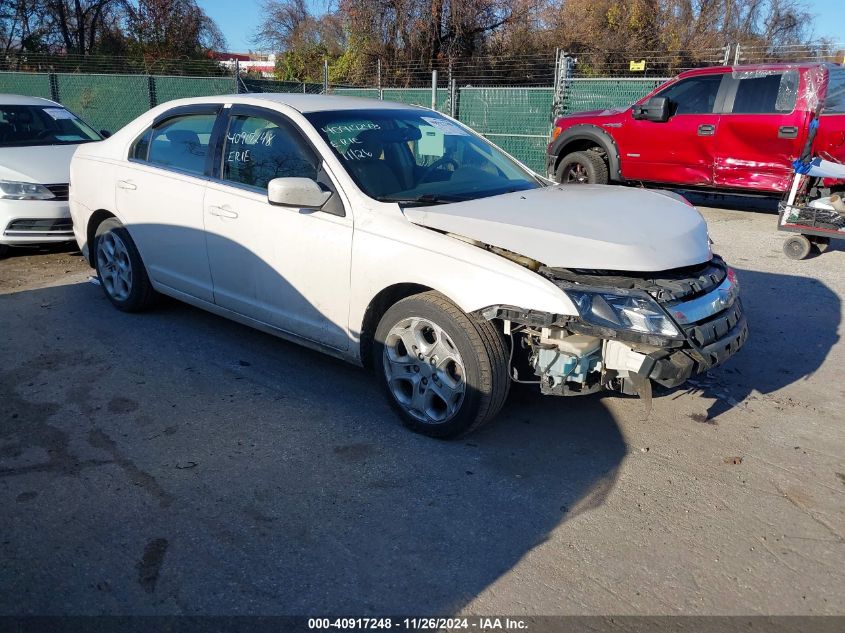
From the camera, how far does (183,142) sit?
16.6ft

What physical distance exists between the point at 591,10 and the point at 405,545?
29.5m

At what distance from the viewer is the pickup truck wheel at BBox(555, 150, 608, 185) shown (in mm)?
10867

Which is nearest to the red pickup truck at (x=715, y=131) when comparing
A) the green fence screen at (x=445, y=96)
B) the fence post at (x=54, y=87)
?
the green fence screen at (x=445, y=96)

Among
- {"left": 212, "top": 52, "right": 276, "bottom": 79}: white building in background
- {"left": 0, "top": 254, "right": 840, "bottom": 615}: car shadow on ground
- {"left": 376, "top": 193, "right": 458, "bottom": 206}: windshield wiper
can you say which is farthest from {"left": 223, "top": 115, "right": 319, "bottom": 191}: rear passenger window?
{"left": 212, "top": 52, "right": 276, "bottom": 79}: white building in background

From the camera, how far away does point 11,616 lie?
8.28 feet

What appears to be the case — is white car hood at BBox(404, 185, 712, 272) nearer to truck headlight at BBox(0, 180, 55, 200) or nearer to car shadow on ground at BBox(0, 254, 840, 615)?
car shadow on ground at BBox(0, 254, 840, 615)

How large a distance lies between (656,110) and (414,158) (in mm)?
6755

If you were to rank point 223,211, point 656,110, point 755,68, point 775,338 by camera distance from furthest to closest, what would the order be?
point 656,110, point 755,68, point 775,338, point 223,211

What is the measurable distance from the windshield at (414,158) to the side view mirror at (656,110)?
5.89 meters

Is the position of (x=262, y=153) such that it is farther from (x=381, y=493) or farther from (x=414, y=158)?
(x=381, y=493)

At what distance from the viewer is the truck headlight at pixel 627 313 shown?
324cm

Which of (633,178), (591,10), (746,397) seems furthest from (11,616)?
(591,10)

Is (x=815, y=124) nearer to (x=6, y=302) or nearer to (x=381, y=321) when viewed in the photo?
(x=381, y=321)

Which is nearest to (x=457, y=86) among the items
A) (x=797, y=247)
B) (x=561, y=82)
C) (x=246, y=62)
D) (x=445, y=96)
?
(x=445, y=96)
